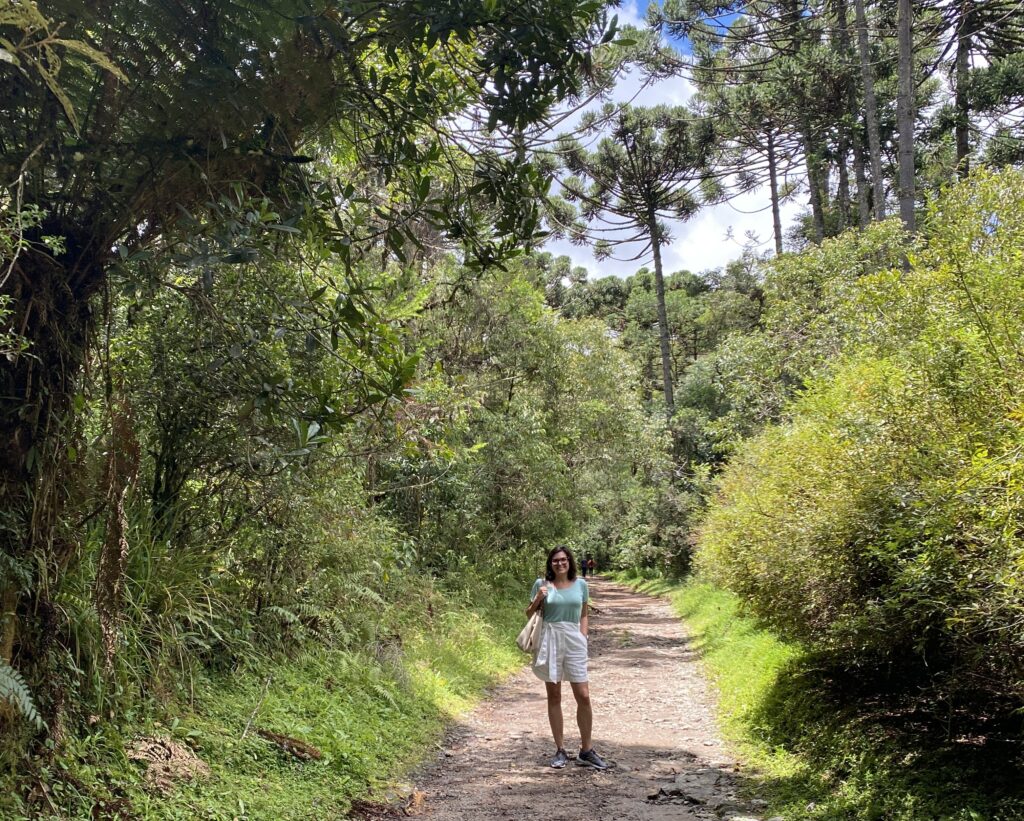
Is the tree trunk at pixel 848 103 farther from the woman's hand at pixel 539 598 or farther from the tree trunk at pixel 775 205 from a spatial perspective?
the woman's hand at pixel 539 598

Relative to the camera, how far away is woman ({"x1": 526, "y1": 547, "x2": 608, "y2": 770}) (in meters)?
5.77

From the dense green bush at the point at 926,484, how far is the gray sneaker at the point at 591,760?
1996mm

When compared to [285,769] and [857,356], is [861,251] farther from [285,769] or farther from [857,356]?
[285,769]

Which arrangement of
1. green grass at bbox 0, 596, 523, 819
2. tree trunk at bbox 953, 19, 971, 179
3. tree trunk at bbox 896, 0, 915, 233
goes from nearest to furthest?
green grass at bbox 0, 596, 523, 819, tree trunk at bbox 896, 0, 915, 233, tree trunk at bbox 953, 19, 971, 179

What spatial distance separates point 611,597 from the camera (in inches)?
1006

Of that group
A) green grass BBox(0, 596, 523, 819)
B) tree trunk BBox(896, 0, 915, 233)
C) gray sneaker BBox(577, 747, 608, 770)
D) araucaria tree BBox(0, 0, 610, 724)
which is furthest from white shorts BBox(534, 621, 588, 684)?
tree trunk BBox(896, 0, 915, 233)

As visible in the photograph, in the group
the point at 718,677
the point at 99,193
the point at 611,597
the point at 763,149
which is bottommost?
the point at 611,597

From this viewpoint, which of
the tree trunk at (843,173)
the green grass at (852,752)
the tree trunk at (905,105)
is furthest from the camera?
the tree trunk at (843,173)

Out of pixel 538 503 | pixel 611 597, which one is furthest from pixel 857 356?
pixel 611 597

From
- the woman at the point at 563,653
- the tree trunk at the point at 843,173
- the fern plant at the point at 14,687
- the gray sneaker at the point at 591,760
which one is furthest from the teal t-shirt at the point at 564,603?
the tree trunk at the point at 843,173

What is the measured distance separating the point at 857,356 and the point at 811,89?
16076mm

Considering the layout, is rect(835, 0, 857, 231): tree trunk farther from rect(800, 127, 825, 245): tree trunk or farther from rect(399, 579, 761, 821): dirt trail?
rect(399, 579, 761, 821): dirt trail

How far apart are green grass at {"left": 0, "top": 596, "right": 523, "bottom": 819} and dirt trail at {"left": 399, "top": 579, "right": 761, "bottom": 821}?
0.39 meters

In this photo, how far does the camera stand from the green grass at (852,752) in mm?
4105
